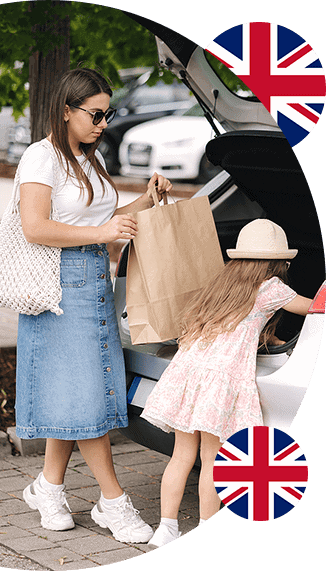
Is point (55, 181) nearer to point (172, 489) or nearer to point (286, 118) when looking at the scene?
point (286, 118)

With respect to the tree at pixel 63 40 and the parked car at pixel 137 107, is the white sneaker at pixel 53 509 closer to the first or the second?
the tree at pixel 63 40

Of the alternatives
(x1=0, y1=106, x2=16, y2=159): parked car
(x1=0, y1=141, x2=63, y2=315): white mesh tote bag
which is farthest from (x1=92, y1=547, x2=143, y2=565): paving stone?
(x1=0, y1=106, x2=16, y2=159): parked car

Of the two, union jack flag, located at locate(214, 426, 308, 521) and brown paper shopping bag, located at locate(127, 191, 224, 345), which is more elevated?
brown paper shopping bag, located at locate(127, 191, 224, 345)

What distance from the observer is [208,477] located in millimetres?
2871

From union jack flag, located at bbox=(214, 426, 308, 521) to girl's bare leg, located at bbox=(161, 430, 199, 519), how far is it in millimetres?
354

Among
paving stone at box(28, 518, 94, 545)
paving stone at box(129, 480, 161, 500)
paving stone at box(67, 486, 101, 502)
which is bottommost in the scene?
paving stone at box(28, 518, 94, 545)

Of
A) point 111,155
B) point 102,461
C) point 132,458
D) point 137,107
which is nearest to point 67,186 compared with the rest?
point 102,461

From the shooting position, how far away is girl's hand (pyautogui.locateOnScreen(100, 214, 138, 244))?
2816 mm

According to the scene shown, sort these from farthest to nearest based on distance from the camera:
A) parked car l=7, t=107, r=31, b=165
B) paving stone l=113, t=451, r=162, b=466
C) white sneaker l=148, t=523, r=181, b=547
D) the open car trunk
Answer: parked car l=7, t=107, r=31, b=165, paving stone l=113, t=451, r=162, b=466, the open car trunk, white sneaker l=148, t=523, r=181, b=547

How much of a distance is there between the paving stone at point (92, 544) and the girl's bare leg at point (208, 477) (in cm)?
45

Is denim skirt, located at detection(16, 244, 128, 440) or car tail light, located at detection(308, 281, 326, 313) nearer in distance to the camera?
car tail light, located at detection(308, 281, 326, 313)

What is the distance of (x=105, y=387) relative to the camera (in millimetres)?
3074

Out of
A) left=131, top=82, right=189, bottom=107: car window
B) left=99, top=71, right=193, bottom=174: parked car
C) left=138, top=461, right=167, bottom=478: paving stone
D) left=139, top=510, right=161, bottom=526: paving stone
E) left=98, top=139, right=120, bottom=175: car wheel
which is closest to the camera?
left=139, top=510, right=161, bottom=526: paving stone

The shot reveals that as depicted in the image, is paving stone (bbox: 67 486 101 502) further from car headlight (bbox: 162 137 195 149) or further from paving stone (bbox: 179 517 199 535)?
car headlight (bbox: 162 137 195 149)
